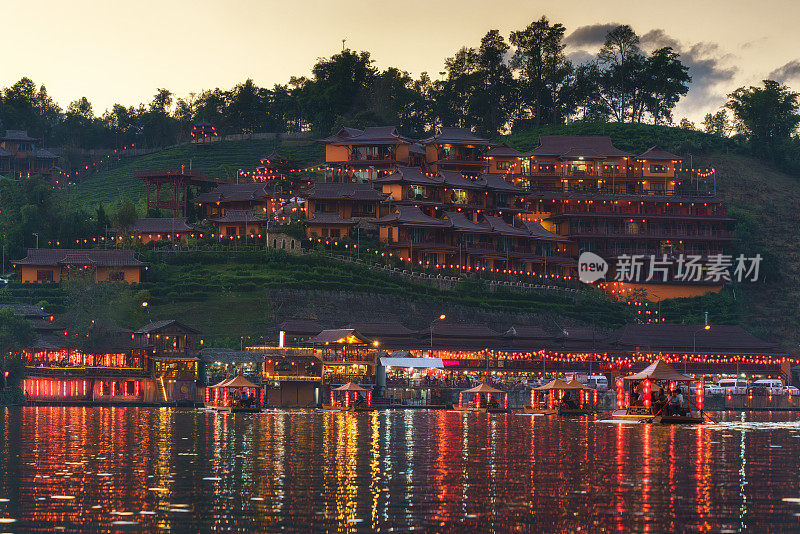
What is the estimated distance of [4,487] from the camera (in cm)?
3712

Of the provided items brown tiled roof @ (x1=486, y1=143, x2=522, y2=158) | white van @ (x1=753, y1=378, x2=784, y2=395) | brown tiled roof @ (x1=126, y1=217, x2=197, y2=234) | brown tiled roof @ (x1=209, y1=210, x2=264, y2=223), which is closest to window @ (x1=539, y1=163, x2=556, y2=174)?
brown tiled roof @ (x1=486, y1=143, x2=522, y2=158)

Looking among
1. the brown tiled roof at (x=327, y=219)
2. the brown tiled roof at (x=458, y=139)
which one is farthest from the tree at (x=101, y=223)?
the brown tiled roof at (x=458, y=139)

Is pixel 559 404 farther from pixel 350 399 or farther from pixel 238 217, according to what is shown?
pixel 238 217

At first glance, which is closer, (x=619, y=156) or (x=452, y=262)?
(x=452, y=262)

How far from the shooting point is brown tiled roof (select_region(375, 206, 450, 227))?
149625 mm

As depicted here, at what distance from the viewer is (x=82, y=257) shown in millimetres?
137375

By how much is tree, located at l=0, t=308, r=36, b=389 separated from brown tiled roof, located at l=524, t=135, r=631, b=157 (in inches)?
3532

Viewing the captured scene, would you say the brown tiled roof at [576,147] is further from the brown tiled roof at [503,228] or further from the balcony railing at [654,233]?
the brown tiled roof at [503,228]

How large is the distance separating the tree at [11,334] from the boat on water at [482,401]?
42.9m

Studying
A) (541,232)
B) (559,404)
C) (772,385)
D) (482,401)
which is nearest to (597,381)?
(482,401)

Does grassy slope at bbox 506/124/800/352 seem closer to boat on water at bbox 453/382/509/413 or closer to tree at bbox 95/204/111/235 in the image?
boat on water at bbox 453/382/509/413

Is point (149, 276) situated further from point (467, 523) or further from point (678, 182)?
point (467, 523)

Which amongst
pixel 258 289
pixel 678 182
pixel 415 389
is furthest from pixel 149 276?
pixel 678 182

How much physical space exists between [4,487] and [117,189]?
16139 cm
